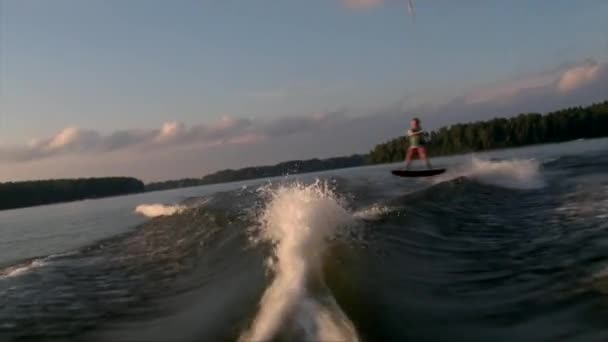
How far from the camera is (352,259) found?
342 inches

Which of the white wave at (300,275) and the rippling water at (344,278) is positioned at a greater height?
the white wave at (300,275)

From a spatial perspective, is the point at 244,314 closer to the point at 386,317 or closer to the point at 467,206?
the point at 386,317

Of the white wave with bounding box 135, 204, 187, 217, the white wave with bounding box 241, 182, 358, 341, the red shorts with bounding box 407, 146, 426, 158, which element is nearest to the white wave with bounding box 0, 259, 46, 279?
the white wave with bounding box 241, 182, 358, 341

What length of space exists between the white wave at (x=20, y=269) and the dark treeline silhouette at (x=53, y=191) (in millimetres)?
115792

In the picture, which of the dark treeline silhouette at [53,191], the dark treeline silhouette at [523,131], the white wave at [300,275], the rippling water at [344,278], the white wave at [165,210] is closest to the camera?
the white wave at [300,275]

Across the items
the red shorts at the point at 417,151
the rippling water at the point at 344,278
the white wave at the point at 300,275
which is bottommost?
the rippling water at the point at 344,278

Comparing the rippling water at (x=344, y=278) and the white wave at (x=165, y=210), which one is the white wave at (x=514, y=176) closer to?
the rippling water at (x=344, y=278)

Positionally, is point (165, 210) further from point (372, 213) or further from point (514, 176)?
point (514, 176)

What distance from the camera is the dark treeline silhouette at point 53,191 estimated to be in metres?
119

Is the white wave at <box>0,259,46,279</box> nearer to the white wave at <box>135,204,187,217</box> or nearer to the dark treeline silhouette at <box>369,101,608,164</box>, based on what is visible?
the white wave at <box>135,204,187,217</box>

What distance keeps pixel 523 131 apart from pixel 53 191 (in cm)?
10738

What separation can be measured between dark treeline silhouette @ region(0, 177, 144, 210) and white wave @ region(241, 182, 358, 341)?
12404 centimetres

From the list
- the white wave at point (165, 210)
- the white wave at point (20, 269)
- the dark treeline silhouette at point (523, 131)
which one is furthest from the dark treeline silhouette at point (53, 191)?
the white wave at point (20, 269)

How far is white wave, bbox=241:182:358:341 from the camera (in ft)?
17.9
